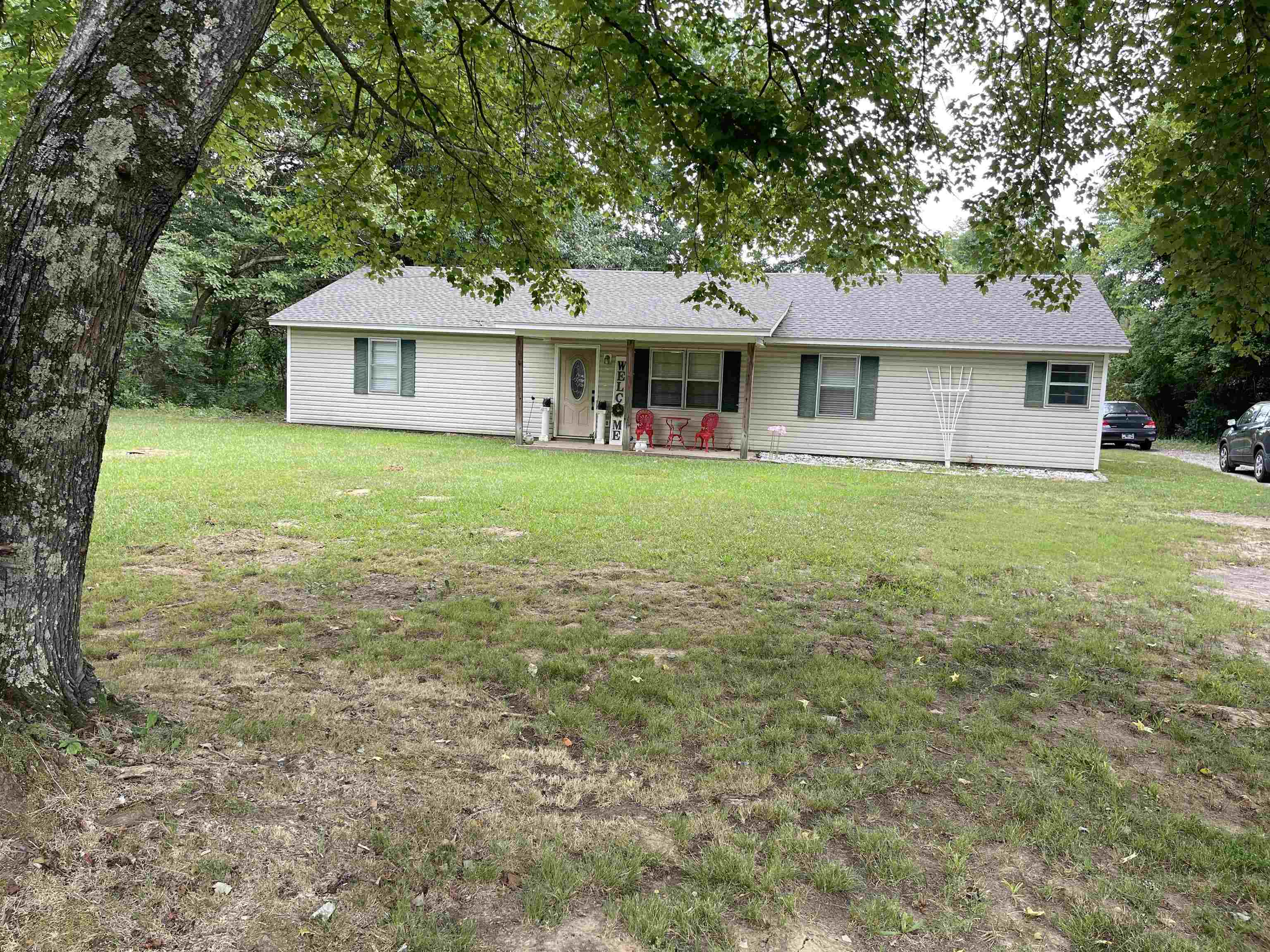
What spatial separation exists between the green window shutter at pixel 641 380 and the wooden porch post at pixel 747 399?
2.41 meters

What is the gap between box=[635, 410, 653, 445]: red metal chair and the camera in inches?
669

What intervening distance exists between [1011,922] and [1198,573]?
622 centimetres

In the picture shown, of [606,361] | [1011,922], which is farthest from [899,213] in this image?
[606,361]

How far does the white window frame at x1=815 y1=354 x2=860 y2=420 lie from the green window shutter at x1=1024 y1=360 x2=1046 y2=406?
3286 millimetres

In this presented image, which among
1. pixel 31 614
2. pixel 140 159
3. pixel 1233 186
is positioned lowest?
pixel 31 614

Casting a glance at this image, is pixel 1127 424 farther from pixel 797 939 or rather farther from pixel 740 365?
pixel 797 939

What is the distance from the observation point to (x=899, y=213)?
5758 mm

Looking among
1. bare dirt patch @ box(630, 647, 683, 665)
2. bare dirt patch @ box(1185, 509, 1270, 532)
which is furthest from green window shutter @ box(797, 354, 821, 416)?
bare dirt patch @ box(630, 647, 683, 665)

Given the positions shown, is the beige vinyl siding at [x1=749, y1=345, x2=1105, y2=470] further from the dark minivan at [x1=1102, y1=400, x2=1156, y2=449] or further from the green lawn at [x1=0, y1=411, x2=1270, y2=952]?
the green lawn at [x1=0, y1=411, x2=1270, y2=952]

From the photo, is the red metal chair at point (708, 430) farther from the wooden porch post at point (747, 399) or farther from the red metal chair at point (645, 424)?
the red metal chair at point (645, 424)

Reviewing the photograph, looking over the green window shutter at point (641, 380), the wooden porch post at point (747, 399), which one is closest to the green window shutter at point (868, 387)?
the wooden porch post at point (747, 399)

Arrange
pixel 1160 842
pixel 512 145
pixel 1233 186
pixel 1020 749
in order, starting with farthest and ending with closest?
1. pixel 512 145
2. pixel 1233 186
3. pixel 1020 749
4. pixel 1160 842

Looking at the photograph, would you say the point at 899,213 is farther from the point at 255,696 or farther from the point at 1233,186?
the point at 255,696

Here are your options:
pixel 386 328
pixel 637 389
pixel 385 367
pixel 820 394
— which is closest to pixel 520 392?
pixel 637 389
